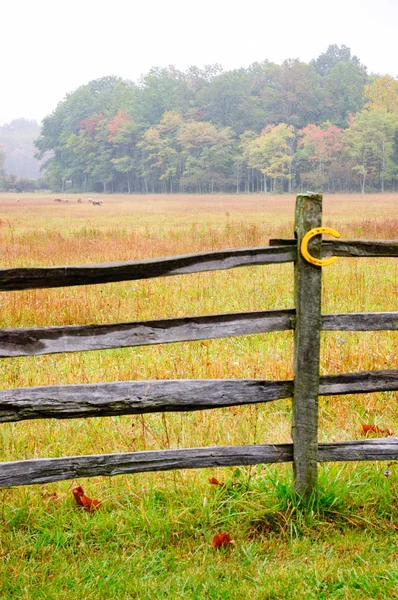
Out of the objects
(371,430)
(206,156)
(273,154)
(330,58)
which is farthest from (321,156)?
(371,430)

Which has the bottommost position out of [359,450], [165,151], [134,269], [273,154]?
[359,450]

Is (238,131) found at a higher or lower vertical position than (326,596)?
higher

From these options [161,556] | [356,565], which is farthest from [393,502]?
[161,556]

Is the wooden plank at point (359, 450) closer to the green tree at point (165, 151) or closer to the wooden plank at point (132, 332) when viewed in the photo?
the wooden plank at point (132, 332)

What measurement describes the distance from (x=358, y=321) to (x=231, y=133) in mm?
105458

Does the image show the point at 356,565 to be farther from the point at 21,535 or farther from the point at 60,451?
the point at 60,451

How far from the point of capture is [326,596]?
2.91m

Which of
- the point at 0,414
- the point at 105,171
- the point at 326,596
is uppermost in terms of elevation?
the point at 105,171

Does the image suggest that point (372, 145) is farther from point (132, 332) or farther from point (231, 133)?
point (132, 332)

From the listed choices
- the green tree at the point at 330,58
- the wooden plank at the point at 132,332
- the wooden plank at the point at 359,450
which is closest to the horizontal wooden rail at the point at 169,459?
the wooden plank at the point at 359,450

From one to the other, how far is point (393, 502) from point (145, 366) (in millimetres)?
3260

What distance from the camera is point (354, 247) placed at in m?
3.49

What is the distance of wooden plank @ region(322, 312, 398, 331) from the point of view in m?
3.49

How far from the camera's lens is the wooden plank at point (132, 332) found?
3.21m
